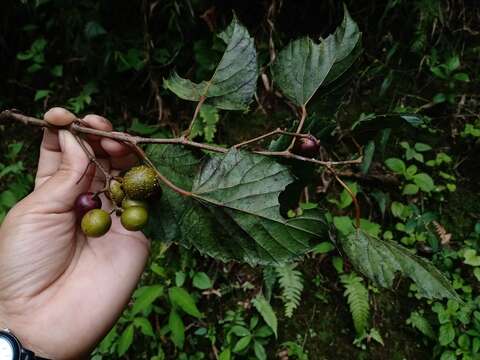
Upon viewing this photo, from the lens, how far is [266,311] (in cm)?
280

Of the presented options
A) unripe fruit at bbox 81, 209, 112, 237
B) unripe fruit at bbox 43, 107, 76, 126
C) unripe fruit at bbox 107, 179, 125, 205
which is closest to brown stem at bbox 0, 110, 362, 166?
unripe fruit at bbox 43, 107, 76, 126

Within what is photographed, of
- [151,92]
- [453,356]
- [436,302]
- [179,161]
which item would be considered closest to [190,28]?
[151,92]

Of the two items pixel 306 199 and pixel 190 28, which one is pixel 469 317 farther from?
pixel 190 28

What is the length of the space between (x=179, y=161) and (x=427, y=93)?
7.56ft

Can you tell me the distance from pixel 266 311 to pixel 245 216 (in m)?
1.62

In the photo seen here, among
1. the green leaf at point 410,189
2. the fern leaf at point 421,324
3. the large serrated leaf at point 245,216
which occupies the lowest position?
the fern leaf at point 421,324

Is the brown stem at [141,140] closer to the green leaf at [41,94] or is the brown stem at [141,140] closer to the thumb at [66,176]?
the thumb at [66,176]

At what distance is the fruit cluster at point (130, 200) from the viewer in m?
1.42

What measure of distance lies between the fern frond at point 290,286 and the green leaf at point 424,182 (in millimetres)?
953

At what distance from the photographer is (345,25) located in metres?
1.50

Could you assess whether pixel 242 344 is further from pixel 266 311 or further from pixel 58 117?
pixel 58 117

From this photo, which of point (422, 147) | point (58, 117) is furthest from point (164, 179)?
point (422, 147)

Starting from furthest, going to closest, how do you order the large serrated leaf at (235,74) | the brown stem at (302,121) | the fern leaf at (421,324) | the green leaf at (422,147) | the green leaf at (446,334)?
the green leaf at (422,147)
the fern leaf at (421,324)
the green leaf at (446,334)
the large serrated leaf at (235,74)
the brown stem at (302,121)

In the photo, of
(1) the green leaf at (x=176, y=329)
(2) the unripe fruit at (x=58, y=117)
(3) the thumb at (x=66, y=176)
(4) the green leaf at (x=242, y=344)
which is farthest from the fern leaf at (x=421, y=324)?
(2) the unripe fruit at (x=58, y=117)
